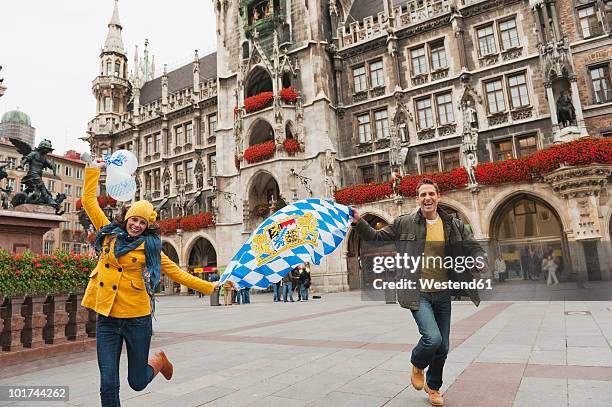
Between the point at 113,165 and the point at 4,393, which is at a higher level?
the point at 113,165

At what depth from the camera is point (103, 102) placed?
4222 centimetres

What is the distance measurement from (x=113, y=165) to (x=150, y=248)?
1524mm

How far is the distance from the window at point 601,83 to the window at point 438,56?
7667 mm

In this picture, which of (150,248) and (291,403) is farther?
(291,403)

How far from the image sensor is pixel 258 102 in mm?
27281

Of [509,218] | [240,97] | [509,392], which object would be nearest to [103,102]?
[240,97]

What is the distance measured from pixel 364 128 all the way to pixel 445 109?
17.3 ft

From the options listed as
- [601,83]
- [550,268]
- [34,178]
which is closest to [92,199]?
[34,178]

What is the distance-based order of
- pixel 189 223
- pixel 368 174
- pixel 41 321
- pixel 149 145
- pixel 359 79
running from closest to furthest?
pixel 41 321 → pixel 368 174 → pixel 359 79 → pixel 189 223 → pixel 149 145

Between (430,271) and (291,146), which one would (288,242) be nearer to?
(430,271)

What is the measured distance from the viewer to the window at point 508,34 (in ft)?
74.1

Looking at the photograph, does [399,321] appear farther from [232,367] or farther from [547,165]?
[547,165]

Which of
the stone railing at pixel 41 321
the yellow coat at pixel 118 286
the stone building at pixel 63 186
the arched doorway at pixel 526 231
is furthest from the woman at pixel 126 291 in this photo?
the stone building at pixel 63 186

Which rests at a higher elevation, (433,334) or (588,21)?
(588,21)
